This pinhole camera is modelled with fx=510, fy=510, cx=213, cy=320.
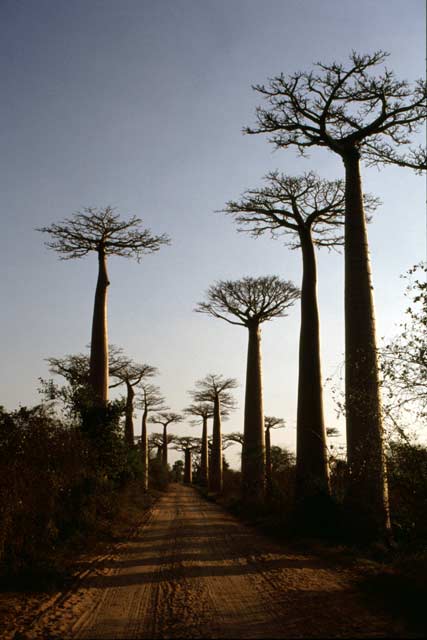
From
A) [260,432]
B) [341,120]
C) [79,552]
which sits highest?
[341,120]

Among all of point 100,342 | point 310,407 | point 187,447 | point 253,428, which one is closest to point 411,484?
point 310,407

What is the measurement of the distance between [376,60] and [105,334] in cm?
888

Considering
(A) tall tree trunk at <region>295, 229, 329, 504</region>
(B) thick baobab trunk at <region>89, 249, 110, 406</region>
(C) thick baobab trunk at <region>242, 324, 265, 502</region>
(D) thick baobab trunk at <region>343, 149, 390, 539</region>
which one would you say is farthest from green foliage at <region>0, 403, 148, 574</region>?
(C) thick baobab trunk at <region>242, 324, 265, 502</region>

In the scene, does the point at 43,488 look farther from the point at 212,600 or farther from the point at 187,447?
the point at 187,447

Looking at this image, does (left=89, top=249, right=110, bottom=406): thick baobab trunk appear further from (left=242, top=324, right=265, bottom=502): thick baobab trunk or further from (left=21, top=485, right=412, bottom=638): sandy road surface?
(left=21, top=485, right=412, bottom=638): sandy road surface

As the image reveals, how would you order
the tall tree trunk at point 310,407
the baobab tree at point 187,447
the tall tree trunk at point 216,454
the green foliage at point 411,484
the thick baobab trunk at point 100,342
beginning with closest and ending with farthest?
the green foliage at point 411,484, the tall tree trunk at point 310,407, the thick baobab trunk at point 100,342, the tall tree trunk at point 216,454, the baobab tree at point 187,447

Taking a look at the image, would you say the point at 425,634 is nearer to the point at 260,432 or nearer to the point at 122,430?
the point at 122,430

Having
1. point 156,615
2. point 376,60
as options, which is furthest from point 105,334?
point 156,615

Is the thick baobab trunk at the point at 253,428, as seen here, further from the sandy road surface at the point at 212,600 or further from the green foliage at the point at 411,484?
the green foliage at the point at 411,484

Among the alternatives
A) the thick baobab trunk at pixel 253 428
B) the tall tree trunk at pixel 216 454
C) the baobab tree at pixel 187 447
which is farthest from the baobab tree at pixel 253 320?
the baobab tree at pixel 187 447

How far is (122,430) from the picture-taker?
12438 millimetres

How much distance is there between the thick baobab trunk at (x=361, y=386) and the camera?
6148mm

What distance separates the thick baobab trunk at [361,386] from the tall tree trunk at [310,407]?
1.40 meters

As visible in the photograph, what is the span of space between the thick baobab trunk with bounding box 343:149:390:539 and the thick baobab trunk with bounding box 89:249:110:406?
6.67 metres
